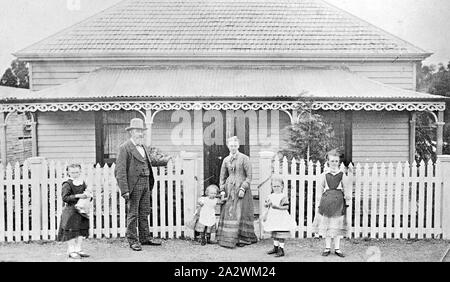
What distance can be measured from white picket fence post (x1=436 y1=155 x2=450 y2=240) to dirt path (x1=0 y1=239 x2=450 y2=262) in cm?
23

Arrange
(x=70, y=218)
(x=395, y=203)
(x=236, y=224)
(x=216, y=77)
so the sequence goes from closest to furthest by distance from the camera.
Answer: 1. (x=70, y=218)
2. (x=236, y=224)
3. (x=395, y=203)
4. (x=216, y=77)

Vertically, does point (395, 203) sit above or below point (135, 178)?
below

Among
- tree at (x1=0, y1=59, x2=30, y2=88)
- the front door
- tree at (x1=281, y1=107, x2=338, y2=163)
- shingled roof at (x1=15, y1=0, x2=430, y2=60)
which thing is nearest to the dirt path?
tree at (x1=281, y1=107, x2=338, y2=163)

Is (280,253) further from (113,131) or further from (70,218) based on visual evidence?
(113,131)

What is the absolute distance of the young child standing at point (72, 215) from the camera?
19.1 feet

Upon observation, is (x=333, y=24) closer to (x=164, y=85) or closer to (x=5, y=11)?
(x=164, y=85)

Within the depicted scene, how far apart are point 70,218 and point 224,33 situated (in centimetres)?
871

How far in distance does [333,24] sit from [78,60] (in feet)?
25.7

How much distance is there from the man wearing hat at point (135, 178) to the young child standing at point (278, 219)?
6.12 feet

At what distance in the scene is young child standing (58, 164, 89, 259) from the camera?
5836 mm

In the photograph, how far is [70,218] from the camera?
5855 mm

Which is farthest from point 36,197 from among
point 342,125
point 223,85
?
point 342,125
